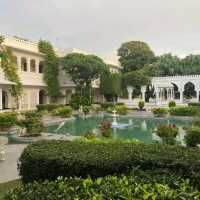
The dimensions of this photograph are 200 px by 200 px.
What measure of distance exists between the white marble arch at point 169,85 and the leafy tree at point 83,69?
24.7 feet

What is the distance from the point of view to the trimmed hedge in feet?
17.2

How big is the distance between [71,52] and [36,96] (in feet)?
22.4

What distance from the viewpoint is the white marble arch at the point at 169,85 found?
38.4 metres

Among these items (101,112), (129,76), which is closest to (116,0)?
(101,112)

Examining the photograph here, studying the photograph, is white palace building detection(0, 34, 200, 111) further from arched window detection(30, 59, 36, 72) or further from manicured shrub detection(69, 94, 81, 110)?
manicured shrub detection(69, 94, 81, 110)

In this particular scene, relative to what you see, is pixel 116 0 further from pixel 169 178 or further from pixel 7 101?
Answer: pixel 7 101

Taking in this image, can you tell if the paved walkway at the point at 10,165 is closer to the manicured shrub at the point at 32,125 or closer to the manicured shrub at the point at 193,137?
the manicured shrub at the point at 32,125

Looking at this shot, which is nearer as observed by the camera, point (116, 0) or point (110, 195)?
point (110, 195)

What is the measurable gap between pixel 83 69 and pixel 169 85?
11.9 meters

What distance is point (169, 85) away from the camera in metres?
40.6

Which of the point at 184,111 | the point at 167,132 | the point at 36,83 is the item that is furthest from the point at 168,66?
the point at 167,132

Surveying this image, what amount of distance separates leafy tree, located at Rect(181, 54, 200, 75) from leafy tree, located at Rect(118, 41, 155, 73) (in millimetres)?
5386

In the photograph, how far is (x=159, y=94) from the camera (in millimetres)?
41844

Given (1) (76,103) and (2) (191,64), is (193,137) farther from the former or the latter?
(2) (191,64)
